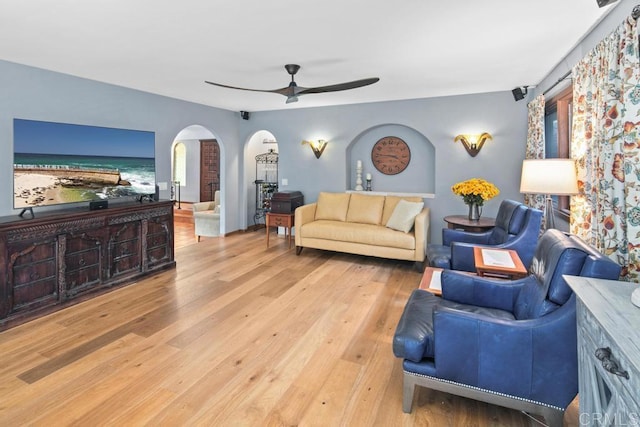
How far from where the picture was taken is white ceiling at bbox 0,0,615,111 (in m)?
2.35

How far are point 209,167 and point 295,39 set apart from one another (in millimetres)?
6996

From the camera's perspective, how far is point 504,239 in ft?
11.6

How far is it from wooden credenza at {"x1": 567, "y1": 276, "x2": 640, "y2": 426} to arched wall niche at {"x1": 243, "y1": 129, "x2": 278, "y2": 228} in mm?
6238

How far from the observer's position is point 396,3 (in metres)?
2.28

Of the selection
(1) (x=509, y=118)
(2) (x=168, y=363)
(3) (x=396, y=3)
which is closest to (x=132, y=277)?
(2) (x=168, y=363)

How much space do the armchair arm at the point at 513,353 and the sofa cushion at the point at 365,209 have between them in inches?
141

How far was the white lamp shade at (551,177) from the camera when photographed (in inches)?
108

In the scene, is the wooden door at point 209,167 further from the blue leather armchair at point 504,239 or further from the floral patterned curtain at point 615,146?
the floral patterned curtain at point 615,146

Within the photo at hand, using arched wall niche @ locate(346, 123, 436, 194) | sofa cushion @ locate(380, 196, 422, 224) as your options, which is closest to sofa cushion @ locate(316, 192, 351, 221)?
arched wall niche @ locate(346, 123, 436, 194)

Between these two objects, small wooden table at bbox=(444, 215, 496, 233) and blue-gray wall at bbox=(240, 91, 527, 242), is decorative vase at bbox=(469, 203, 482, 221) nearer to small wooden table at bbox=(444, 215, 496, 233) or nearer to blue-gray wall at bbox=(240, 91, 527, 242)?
small wooden table at bbox=(444, 215, 496, 233)

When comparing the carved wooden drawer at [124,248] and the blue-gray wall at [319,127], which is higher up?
the blue-gray wall at [319,127]

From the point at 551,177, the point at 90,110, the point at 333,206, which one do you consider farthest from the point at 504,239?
the point at 90,110

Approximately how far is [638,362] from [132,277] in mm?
4401

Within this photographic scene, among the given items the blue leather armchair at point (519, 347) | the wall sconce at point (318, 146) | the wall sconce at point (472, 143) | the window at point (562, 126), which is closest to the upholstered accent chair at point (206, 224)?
the wall sconce at point (318, 146)
